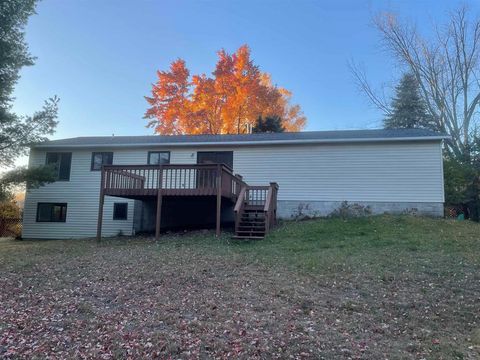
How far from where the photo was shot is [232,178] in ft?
43.0

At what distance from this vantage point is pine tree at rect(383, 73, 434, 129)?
83.4 ft

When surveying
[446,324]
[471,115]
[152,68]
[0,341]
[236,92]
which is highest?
[152,68]

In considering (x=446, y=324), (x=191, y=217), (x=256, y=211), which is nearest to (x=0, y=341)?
(x=446, y=324)

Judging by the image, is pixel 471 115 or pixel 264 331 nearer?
pixel 264 331

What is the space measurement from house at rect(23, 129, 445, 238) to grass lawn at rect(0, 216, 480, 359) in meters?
3.77

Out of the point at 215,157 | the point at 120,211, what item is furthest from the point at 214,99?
the point at 120,211

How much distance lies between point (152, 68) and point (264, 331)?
2604 centimetres

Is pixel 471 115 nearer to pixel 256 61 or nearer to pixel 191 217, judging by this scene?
pixel 256 61

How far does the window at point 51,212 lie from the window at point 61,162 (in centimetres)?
127

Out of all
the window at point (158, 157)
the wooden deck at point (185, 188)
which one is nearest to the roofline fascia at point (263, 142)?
the window at point (158, 157)

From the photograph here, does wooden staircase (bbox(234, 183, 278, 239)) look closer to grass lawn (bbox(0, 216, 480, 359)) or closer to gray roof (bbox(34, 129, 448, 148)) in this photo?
grass lawn (bbox(0, 216, 480, 359))

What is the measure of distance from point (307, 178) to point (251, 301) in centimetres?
980

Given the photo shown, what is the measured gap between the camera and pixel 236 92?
2670 centimetres

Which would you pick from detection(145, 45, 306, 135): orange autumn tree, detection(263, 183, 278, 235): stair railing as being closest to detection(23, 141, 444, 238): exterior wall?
detection(263, 183, 278, 235): stair railing
